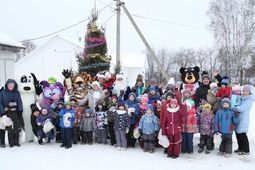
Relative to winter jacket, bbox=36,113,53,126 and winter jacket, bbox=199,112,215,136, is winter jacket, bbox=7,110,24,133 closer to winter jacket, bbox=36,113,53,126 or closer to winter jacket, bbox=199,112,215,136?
winter jacket, bbox=36,113,53,126

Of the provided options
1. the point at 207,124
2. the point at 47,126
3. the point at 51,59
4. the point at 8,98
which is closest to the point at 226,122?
the point at 207,124

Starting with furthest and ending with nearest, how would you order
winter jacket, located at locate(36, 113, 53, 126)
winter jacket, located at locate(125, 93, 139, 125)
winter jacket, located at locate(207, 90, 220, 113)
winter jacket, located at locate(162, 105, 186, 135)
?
winter jacket, located at locate(36, 113, 53, 126), winter jacket, located at locate(125, 93, 139, 125), winter jacket, located at locate(207, 90, 220, 113), winter jacket, located at locate(162, 105, 186, 135)

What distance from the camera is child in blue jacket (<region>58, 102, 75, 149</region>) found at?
617 cm

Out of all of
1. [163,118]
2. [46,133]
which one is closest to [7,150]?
[46,133]

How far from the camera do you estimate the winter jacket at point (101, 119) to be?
6391 mm

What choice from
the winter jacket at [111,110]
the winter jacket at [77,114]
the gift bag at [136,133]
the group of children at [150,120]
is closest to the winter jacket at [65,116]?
the group of children at [150,120]

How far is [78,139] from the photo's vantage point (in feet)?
22.4

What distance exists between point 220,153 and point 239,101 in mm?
1229

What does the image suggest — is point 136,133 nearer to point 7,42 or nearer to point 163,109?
point 163,109

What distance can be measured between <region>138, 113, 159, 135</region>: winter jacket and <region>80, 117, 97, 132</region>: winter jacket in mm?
1287

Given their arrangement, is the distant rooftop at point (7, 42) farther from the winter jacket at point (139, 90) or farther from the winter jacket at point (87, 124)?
the winter jacket at point (139, 90)

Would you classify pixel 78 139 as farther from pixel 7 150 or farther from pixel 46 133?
pixel 7 150

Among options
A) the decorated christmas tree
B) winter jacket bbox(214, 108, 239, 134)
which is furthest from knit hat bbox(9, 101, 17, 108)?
winter jacket bbox(214, 108, 239, 134)

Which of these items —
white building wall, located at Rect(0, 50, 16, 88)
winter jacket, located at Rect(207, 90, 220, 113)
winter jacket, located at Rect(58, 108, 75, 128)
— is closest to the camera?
winter jacket, located at Rect(207, 90, 220, 113)
